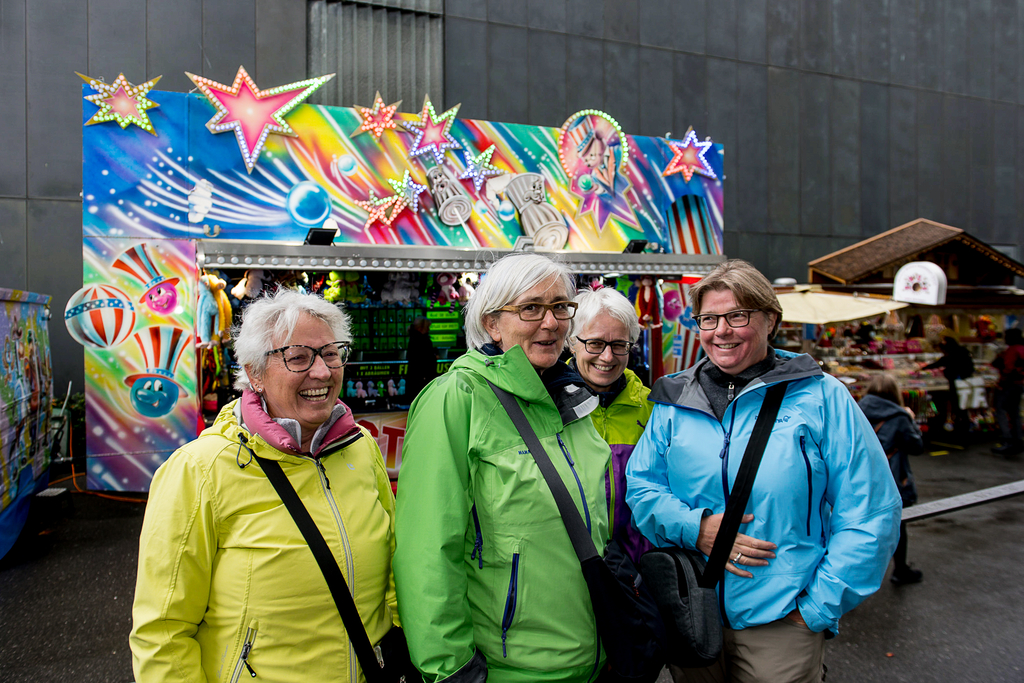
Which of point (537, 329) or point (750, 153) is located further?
point (750, 153)

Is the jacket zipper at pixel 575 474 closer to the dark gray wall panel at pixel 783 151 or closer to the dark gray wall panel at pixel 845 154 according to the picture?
the dark gray wall panel at pixel 783 151

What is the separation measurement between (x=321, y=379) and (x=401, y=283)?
5914 millimetres

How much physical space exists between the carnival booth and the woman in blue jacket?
4390 millimetres

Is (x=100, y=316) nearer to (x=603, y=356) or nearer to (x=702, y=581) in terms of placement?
(x=603, y=356)

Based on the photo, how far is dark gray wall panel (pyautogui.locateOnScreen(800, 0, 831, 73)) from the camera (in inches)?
562

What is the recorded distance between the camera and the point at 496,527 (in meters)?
1.71

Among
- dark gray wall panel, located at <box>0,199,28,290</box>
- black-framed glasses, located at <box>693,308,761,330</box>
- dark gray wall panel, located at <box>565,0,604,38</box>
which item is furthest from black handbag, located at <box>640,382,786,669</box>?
dark gray wall panel, located at <box>565,0,604,38</box>

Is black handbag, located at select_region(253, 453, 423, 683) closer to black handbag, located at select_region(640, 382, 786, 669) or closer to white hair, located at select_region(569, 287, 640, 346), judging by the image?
black handbag, located at select_region(640, 382, 786, 669)

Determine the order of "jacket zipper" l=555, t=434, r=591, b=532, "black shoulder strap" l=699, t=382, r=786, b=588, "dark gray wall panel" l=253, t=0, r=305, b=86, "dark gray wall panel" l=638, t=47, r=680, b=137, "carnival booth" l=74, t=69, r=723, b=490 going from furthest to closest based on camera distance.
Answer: "dark gray wall panel" l=638, t=47, r=680, b=137
"dark gray wall panel" l=253, t=0, r=305, b=86
"carnival booth" l=74, t=69, r=723, b=490
"black shoulder strap" l=699, t=382, r=786, b=588
"jacket zipper" l=555, t=434, r=591, b=532

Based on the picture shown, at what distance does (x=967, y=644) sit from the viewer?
154 inches

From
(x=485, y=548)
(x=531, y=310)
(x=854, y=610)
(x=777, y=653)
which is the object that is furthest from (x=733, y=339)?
(x=854, y=610)

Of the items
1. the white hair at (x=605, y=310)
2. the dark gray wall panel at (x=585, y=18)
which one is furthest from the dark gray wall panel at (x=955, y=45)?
the white hair at (x=605, y=310)

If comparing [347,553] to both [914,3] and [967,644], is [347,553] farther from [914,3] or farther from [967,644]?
[914,3]

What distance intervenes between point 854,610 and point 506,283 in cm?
421
